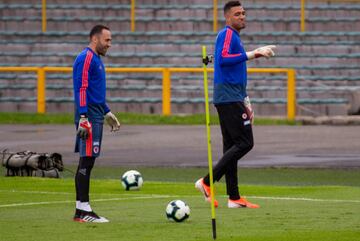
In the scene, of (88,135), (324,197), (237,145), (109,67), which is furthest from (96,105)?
(109,67)

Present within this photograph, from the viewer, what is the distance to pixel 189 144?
24203mm

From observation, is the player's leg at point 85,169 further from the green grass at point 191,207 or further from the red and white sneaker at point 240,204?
the red and white sneaker at point 240,204

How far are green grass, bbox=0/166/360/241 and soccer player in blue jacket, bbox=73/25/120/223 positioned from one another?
1.04 feet

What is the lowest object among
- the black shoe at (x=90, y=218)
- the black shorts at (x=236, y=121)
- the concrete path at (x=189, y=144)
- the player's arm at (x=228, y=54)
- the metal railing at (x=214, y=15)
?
the concrete path at (x=189, y=144)

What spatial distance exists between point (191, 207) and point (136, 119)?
16557 millimetres

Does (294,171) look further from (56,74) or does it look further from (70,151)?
(56,74)

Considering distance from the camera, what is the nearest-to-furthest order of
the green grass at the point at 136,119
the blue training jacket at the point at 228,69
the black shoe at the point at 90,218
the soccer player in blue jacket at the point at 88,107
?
the black shoe at the point at 90,218 < the soccer player in blue jacket at the point at 88,107 < the blue training jacket at the point at 228,69 < the green grass at the point at 136,119

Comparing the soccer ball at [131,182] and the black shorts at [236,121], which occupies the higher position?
the black shorts at [236,121]

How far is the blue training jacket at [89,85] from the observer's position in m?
12.4

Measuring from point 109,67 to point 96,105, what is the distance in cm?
1992

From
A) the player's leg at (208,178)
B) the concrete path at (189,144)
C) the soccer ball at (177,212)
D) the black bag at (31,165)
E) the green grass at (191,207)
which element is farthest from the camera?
the concrete path at (189,144)

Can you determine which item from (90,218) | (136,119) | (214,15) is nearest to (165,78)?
(136,119)

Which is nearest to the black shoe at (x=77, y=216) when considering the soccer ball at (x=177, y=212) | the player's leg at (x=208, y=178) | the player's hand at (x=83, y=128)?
the player's hand at (x=83, y=128)

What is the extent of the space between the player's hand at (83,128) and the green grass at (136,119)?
54.7 ft
